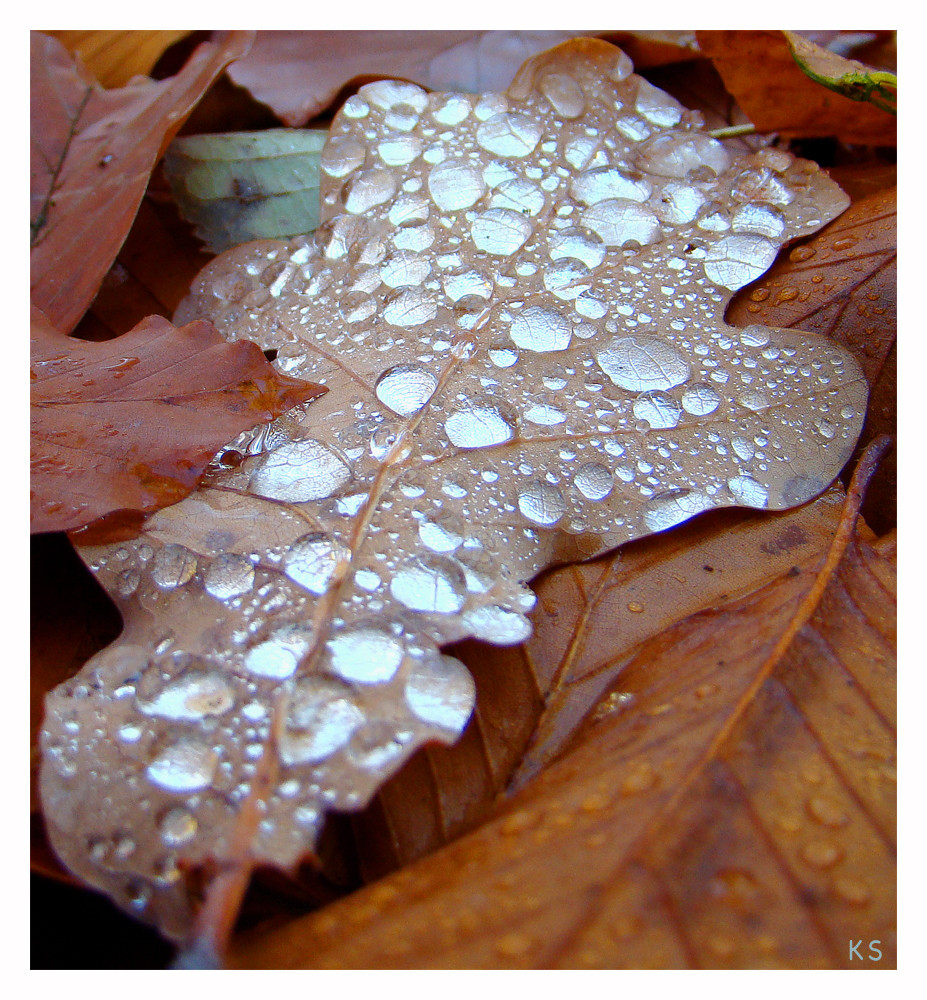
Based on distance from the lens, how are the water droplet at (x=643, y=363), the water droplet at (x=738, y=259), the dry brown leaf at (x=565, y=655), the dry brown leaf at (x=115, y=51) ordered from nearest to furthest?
the dry brown leaf at (x=565, y=655) → the water droplet at (x=643, y=363) → the water droplet at (x=738, y=259) → the dry brown leaf at (x=115, y=51)

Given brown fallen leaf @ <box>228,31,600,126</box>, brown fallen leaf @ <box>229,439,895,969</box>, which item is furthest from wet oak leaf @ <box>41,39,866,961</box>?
brown fallen leaf @ <box>228,31,600,126</box>

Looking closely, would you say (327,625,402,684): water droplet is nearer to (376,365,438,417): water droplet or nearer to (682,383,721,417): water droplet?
(376,365,438,417): water droplet

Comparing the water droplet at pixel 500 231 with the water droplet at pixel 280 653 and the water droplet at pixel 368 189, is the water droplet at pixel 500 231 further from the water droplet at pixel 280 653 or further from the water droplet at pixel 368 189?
the water droplet at pixel 280 653

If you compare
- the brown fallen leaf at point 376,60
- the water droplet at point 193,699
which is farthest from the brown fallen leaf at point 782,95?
the water droplet at point 193,699

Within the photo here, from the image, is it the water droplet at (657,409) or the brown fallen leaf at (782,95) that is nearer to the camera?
the water droplet at (657,409)

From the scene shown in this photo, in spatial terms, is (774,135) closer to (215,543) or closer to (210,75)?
(210,75)

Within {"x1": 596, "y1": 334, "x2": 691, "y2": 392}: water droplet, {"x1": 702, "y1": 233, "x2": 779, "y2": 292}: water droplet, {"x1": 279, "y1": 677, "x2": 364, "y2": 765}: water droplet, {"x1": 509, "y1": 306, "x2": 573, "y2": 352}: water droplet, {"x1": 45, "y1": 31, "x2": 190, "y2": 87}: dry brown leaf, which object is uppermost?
{"x1": 45, "y1": 31, "x2": 190, "y2": 87}: dry brown leaf
